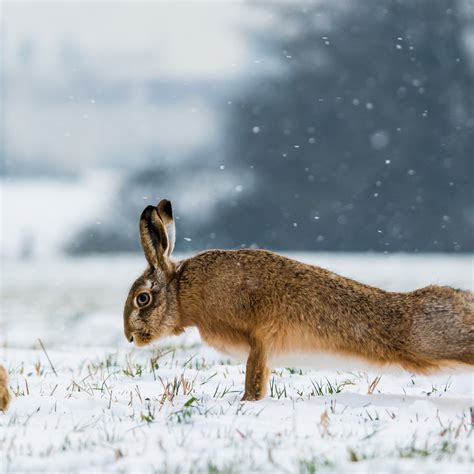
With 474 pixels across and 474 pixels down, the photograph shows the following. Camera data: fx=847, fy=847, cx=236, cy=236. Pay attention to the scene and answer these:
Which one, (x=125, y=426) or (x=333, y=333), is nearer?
(x=125, y=426)

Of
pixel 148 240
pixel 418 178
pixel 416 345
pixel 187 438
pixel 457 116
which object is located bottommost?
pixel 187 438

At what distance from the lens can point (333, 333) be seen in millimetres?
5309

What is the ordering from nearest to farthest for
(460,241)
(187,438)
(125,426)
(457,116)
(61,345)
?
1. (187,438)
2. (125,426)
3. (61,345)
4. (460,241)
5. (457,116)

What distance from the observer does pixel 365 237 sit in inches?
1112

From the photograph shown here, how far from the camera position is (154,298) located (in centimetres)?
568

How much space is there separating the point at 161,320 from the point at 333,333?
1.17 m

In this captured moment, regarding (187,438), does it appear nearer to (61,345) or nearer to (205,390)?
(205,390)

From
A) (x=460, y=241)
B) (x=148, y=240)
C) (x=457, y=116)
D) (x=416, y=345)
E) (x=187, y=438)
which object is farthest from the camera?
(x=457, y=116)

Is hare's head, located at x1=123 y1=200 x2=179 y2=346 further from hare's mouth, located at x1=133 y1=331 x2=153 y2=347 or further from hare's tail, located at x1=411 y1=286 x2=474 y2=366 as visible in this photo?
hare's tail, located at x1=411 y1=286 x2=474 y2=366

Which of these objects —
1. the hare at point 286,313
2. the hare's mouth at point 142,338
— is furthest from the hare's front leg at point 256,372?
the hare's mouth at point 142,338

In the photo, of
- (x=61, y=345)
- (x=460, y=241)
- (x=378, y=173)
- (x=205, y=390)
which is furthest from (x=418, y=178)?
(x=205, y=390)

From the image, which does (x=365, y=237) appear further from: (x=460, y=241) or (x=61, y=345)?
(x=61, y=345)

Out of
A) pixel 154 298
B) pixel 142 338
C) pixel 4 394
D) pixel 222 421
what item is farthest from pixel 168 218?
pixel 222 421

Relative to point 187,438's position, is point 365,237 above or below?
above
